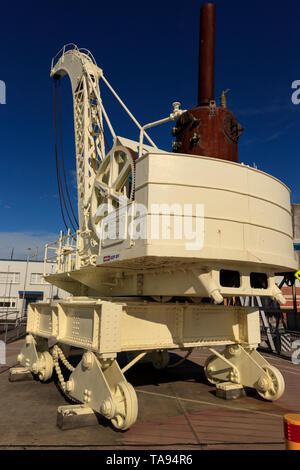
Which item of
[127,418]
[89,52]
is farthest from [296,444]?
[89,52]

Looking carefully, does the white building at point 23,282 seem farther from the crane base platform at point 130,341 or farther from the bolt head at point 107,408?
the bolt head at point 107,408

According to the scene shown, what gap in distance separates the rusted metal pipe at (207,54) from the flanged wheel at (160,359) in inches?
334

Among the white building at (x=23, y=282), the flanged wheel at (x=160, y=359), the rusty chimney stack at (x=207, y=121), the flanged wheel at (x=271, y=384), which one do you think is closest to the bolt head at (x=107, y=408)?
the flanged wheel at (x=271, y=384)

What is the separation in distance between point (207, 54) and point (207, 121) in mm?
1875

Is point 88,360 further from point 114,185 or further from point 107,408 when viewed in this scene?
point 114,185

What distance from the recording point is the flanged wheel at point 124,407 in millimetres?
5879

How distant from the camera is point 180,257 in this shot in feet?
19.5

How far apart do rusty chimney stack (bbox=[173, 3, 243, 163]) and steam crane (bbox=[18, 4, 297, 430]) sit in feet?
0.08

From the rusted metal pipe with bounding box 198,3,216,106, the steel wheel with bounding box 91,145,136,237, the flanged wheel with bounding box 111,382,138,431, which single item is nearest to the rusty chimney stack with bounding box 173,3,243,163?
the rusted metal pipe with bounding box 198,3,216,106

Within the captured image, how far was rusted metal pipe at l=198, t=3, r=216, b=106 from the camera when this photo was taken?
8.02 metres

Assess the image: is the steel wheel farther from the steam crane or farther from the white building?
the white building
